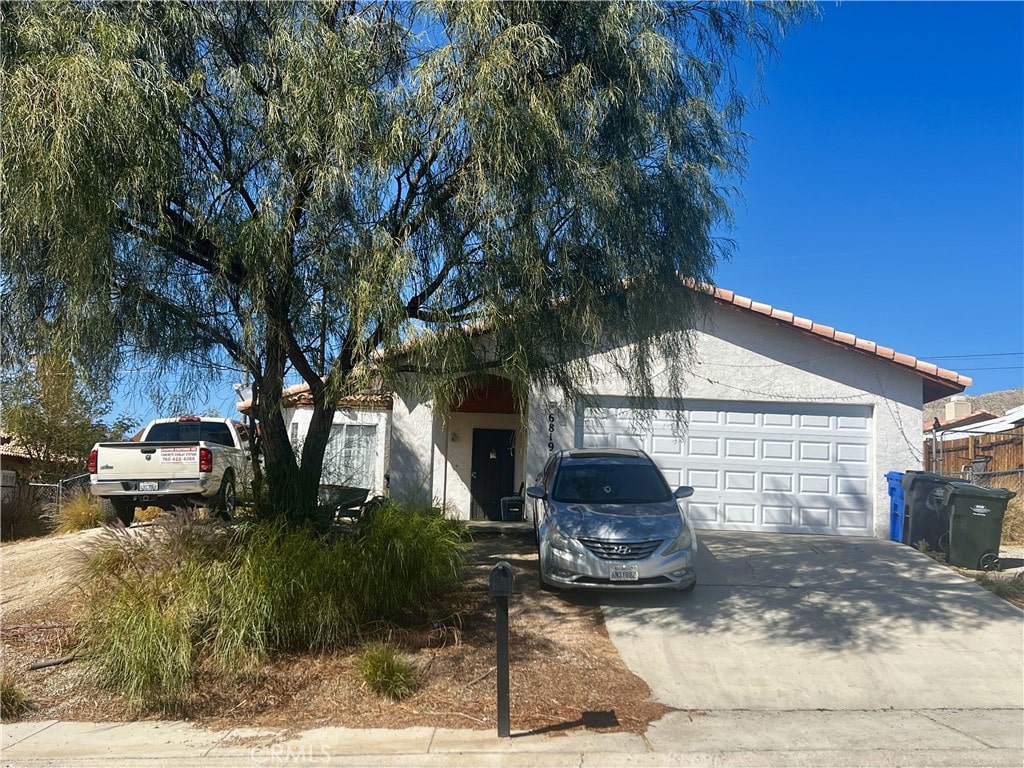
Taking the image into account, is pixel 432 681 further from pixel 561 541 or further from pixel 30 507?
pixel 30 507

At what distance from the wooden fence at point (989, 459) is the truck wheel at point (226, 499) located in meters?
12.8

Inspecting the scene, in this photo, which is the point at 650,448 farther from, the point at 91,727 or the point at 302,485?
the point at 91,727

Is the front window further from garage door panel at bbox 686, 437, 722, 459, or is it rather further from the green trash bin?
the green trash bin

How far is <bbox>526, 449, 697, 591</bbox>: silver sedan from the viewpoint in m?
9.34

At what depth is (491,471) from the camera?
16672mm

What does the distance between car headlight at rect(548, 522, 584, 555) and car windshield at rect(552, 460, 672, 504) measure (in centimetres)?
68

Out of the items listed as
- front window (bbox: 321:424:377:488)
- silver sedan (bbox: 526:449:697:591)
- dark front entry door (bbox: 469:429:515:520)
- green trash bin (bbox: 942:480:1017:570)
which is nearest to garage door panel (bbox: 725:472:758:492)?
green trash bin (bbox: 942:480:1017:570)

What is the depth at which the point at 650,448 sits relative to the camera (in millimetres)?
14602

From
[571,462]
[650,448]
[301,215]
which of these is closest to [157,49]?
[301,215]

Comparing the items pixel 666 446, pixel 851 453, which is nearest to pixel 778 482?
pixel 851 453

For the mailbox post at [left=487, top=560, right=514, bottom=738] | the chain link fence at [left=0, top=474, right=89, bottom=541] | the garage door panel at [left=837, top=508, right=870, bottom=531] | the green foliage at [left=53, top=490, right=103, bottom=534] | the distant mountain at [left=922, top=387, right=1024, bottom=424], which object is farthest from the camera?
the distant mountain at [left=922, top=387, right=1024, bottom=424]

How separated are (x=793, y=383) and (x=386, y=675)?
9.95 meters

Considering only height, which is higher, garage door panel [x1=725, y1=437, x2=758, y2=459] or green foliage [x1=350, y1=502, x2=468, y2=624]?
garage door panel [x1=725, y1=437, x2=758, y2=459]

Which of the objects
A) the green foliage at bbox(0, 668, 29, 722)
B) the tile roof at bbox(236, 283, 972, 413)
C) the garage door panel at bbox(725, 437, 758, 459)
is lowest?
the green foliage at bbox(0, 668, 29, 722)
